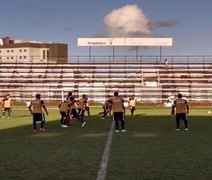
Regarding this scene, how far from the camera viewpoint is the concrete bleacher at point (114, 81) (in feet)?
201

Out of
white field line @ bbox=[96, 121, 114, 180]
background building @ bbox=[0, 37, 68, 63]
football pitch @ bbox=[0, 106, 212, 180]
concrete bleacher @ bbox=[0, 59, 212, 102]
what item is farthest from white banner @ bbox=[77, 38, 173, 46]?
background building @ bbox=[0, 37, 68, 63]

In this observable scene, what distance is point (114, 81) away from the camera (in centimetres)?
6256

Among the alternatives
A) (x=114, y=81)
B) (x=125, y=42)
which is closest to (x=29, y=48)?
(x=125, y=42)

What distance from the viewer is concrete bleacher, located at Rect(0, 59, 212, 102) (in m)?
61.2

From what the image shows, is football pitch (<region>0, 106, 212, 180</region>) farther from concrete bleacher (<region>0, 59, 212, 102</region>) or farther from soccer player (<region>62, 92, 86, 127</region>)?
concrete bleacher (<region>0, 59, 212, 102</region>)

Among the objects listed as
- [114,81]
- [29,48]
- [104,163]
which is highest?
[29,48]

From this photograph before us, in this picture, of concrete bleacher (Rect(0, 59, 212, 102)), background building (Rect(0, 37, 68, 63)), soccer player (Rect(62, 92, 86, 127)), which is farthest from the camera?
background building (Rect(0, 37, 68, 63))

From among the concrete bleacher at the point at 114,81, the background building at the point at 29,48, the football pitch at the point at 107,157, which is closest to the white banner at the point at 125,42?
the concrete bleacher at the point at 114,81

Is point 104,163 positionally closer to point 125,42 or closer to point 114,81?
point 114,81

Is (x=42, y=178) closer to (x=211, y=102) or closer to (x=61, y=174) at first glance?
(x=61, y=174)

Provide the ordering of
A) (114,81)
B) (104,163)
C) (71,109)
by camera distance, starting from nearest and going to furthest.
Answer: (104,163)
(71,109)
(114,81)

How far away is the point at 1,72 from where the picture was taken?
6531cm

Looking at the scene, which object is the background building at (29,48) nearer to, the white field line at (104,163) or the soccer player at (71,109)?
the soccer player at (71,109)

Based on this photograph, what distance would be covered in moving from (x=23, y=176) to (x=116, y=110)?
36.3 ft
